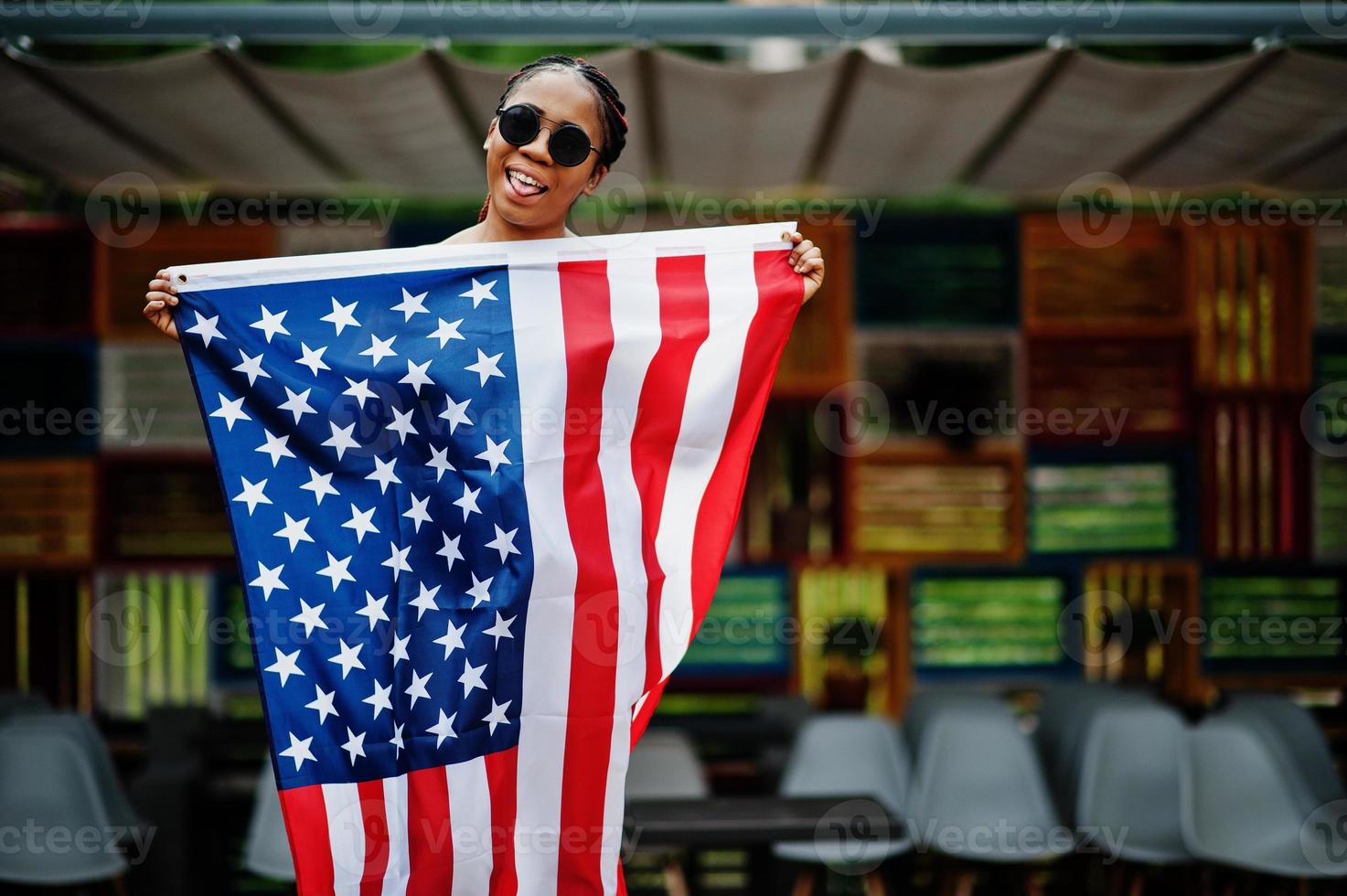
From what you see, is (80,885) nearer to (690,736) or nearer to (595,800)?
(690,736)

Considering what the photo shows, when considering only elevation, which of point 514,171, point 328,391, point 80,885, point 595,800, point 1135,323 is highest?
point 1135,323

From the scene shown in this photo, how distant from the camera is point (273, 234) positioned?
19.1 ft

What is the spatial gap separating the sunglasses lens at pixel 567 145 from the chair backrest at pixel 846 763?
276 cm

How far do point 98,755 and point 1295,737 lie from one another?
13.7ft

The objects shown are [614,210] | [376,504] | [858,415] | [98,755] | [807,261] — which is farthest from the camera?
[614,210]

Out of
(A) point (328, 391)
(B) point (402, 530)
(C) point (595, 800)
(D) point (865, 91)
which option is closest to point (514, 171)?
(A) point (328, 391)

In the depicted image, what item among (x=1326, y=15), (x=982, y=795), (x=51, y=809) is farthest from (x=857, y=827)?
(x=1326, y=15)

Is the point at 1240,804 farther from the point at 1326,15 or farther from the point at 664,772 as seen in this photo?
the point at 1326,15

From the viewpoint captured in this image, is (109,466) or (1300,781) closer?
(1300,781)

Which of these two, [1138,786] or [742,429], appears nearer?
[742,429]

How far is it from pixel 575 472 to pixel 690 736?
3.18 m

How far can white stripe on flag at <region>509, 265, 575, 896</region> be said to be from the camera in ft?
6.17

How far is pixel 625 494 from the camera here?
196 cm

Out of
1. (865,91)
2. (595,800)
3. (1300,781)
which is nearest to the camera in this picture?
(595,800)
